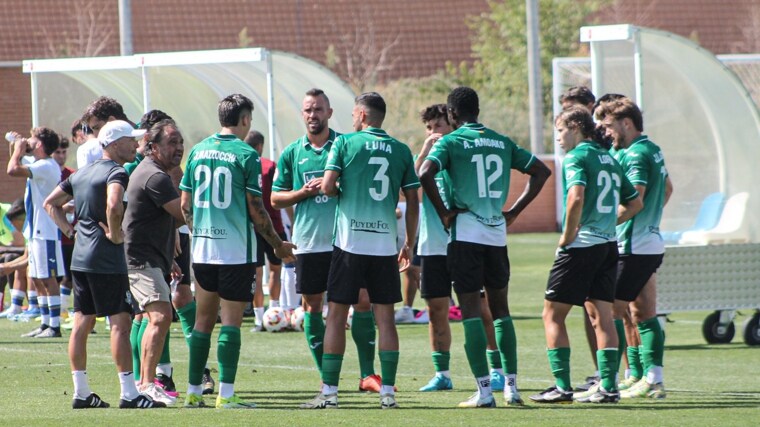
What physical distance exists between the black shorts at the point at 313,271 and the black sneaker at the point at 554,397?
1.97 meters

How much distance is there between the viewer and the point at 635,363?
11.1 metres

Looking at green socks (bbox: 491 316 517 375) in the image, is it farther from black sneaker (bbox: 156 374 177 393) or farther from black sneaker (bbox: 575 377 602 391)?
black sneaker (bbox: 156 374 177 393)

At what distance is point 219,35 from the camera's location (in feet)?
152

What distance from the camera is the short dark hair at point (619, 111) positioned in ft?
35.3

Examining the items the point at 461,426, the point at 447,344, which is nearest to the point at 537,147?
the point at 447,344

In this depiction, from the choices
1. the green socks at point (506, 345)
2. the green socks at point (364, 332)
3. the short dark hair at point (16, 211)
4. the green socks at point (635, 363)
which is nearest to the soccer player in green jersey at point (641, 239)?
the green socks at point (635, 363)

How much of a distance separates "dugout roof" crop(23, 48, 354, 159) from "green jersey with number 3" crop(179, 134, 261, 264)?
9933 millimetres

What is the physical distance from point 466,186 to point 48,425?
3399 mm

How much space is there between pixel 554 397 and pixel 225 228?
2781 millimetres

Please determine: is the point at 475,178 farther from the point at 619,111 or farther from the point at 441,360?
the point at 441,360

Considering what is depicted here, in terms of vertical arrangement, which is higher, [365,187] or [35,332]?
[365,187]

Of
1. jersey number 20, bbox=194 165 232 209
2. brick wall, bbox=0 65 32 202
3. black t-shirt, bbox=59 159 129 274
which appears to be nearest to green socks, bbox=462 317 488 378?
jersey number 20, bbox=194 165 232 209

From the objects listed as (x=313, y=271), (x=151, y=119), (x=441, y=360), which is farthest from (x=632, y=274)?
(x=151, y=119)

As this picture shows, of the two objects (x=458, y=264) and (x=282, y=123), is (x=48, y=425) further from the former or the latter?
(x=282, y=123)
